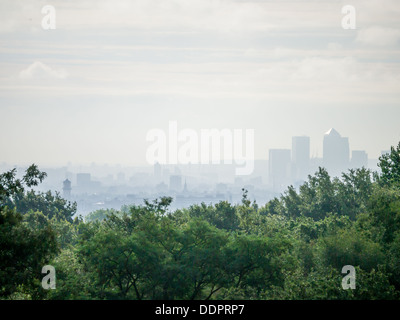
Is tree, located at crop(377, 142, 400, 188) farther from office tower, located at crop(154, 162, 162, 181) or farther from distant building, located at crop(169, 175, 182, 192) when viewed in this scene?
office tower, located at crop(154, 162, 162, 181)

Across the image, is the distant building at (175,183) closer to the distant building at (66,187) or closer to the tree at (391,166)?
the distant building at (66,187)

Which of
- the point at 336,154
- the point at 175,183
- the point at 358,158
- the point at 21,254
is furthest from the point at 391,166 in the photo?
the point at 175,183

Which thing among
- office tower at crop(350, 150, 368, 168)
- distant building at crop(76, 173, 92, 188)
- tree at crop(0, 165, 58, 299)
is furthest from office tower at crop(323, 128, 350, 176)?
distant building at crop(76, 173, 92, 188)

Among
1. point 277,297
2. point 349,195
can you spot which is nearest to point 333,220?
point 349,195

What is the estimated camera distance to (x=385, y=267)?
17609 millimetres

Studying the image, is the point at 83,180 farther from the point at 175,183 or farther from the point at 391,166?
the point at 391,166

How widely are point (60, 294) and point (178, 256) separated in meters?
4.11

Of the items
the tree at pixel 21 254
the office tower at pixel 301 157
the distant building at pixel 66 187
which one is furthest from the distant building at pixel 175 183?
the tree at pixel 21 254

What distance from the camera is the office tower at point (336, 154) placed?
246 ft

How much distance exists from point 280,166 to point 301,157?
19.8 m

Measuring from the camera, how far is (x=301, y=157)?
334 feet

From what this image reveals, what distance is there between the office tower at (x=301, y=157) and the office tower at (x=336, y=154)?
59.2ft

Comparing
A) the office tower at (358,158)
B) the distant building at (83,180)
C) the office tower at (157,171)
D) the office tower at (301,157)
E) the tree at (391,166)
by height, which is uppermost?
the office tower at (157,171)

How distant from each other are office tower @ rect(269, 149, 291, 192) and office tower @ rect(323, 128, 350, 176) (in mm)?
34749
